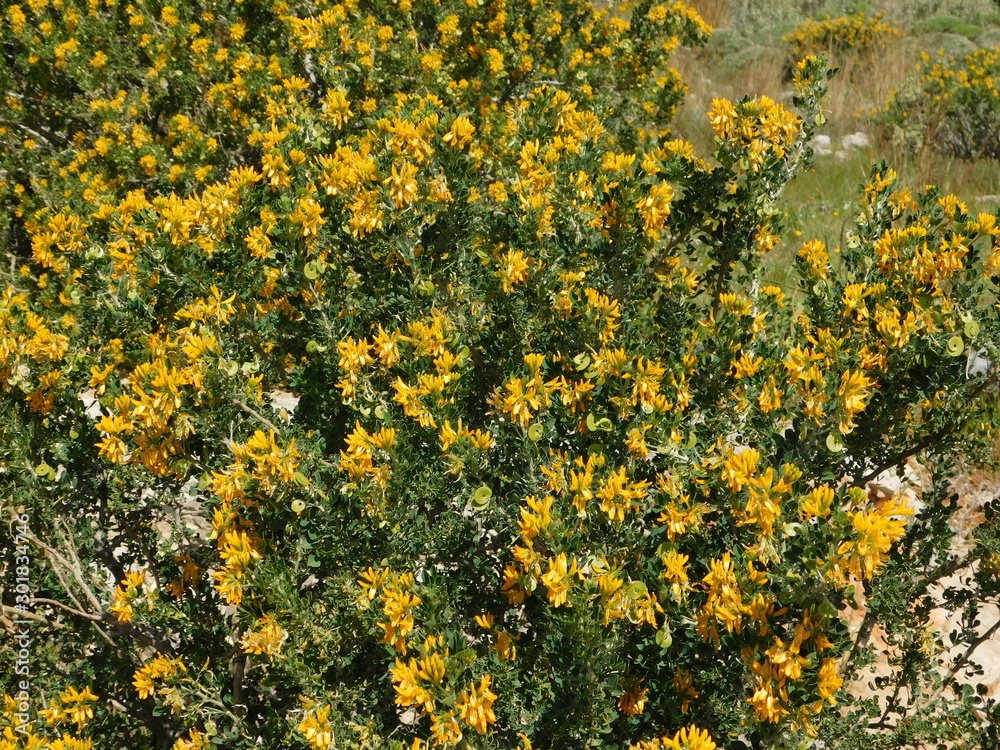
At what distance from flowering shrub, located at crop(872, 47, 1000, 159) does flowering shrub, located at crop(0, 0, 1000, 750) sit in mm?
5988

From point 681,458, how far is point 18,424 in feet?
6.31

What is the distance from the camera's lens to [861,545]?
4.61 feet

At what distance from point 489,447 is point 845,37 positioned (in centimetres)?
1037

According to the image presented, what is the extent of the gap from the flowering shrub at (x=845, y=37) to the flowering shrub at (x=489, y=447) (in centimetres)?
878

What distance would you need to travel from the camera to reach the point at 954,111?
737 centimetres

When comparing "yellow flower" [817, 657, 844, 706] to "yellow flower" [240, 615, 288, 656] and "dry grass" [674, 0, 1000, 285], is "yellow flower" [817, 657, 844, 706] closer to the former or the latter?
"yellow flower" [240, 615, 288, 656]

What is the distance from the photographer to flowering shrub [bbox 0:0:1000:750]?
5.49ft

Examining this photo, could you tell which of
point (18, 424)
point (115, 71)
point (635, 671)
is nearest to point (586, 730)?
point (635, 671)

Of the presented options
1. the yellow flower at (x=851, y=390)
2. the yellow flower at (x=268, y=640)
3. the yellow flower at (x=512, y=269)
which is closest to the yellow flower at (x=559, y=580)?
the yellow flower at (x=268, y=640)

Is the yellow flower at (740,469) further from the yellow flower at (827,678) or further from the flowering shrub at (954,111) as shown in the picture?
the flowering shrub at (954,111)

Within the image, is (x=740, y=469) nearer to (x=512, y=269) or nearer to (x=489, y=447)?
(x=489, y=447)

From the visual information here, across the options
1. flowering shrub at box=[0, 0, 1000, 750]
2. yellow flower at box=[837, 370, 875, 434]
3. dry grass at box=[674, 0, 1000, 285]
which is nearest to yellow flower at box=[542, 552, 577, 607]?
flowering shrub at box=[0, 0, 1000, 750]

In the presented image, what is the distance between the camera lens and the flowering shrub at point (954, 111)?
730cm

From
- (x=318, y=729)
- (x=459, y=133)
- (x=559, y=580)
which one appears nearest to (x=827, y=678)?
(x=559, y=580)
